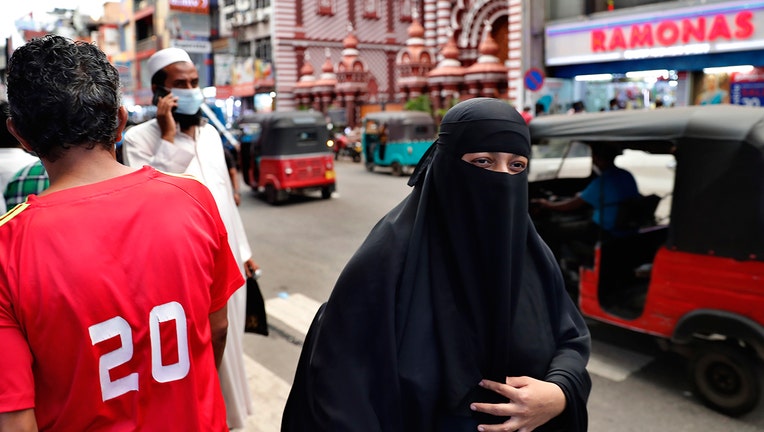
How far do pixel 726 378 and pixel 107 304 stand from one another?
13.2 feet

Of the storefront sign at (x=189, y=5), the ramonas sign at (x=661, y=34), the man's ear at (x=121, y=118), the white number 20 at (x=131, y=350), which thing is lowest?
the white number 20 at (x=131, y=350)

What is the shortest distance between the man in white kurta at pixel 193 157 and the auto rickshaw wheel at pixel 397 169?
48.1 feet

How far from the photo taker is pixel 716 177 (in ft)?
13.1

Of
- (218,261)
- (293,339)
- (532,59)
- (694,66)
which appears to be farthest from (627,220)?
(532,59)

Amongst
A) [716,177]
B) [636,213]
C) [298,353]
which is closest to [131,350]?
[716,177]

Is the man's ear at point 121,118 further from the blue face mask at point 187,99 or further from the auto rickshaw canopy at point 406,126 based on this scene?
the auto rickshaw canopy at point 406,126

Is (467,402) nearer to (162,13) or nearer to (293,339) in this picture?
(293,339)

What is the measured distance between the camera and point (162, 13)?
1813 inches

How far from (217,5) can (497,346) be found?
44.7 m

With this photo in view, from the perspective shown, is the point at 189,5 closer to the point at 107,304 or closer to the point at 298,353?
the point at 298,353

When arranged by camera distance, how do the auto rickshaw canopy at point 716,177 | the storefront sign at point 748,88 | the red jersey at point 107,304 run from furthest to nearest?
1. the storefront sign at point 748,88
2. the auto rickshaw canopy at point 716,177
3. the red jersey at point 107,304

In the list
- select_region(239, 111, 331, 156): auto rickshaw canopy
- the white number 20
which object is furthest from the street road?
select_region(239, 111, 331, 156): auto rickshaw canopy

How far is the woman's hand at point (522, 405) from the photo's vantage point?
1.75 metres

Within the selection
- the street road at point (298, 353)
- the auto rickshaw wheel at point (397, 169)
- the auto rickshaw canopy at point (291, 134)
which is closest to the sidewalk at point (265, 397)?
the street road at point (298, 353)
